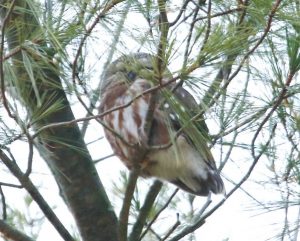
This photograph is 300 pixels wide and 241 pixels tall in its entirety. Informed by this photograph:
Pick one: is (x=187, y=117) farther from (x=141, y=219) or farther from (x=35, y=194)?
(x=141, y=219)

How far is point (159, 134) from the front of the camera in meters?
2.95

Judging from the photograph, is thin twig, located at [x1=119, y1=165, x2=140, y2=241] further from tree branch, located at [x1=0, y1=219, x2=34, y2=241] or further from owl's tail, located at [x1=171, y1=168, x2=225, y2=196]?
owl's tail, located at [x1=171, y1=168, x2=225, y2=196]

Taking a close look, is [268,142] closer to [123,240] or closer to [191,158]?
[191,158]

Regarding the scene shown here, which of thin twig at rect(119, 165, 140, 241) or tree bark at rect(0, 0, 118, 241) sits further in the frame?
tree bark at rect(0, 0, 118, 241)

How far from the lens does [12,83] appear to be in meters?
2.58

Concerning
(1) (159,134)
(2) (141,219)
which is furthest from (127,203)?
(2) (141,219)

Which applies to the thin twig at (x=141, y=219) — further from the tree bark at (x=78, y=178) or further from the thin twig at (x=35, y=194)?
the thin twig at (x=35, y=194)

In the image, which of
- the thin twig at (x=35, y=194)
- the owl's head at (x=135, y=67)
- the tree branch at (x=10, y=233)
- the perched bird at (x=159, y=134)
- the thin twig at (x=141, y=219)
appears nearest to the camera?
the owl's head at (x=135, y=67)

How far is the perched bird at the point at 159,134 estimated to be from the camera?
2541mm

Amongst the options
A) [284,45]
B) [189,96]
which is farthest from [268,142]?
[284,45]

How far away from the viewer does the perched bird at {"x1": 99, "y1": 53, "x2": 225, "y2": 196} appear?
8.34ft

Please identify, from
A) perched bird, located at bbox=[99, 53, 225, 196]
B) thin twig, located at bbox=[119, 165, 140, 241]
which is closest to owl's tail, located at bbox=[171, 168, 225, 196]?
perched bird, located at bbox=[99, 53, 225, 196]

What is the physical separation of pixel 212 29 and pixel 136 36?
0.71 ft

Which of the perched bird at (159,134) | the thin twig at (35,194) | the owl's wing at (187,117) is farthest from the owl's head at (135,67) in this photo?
the thin twig at (35,194)
